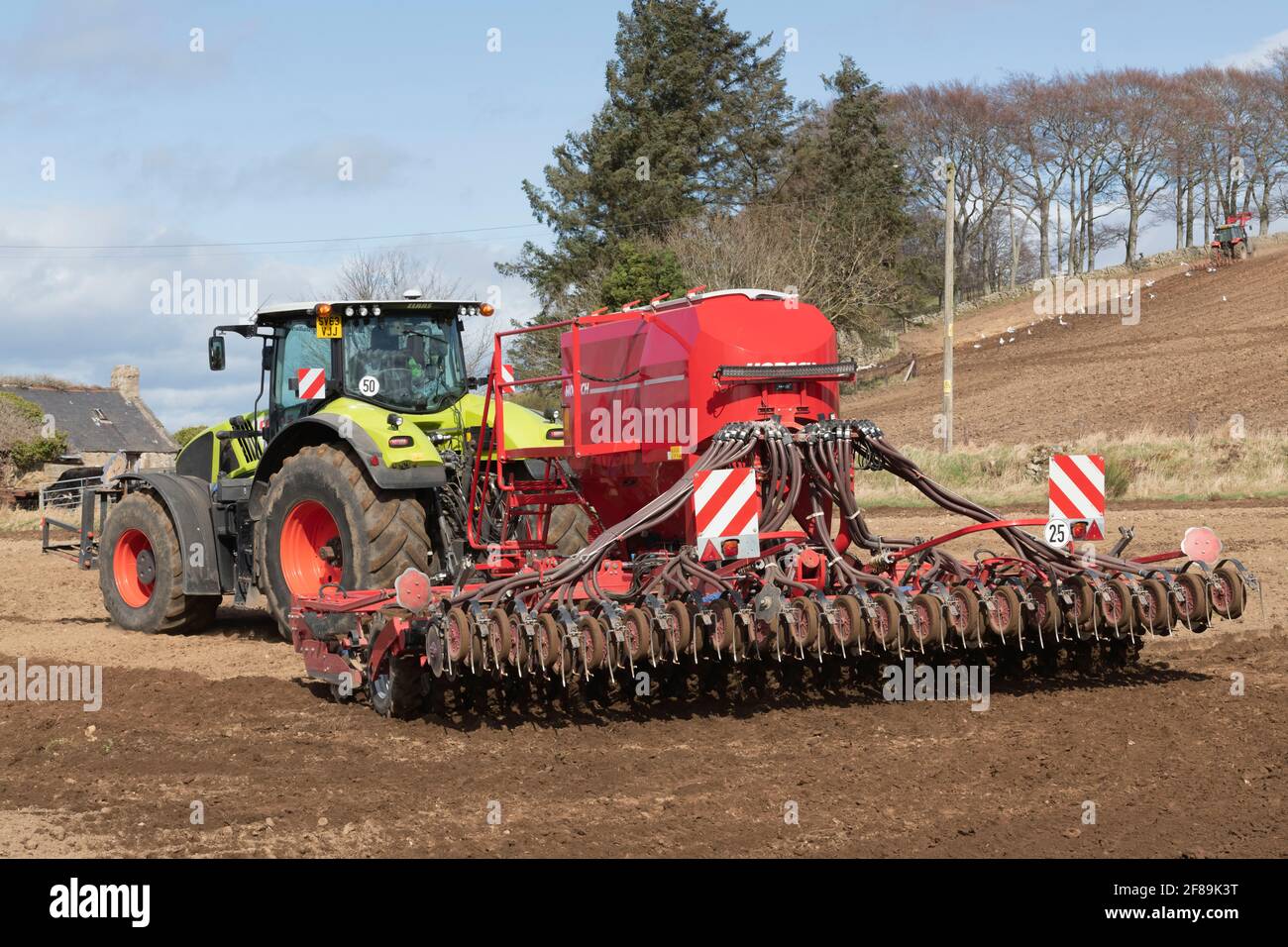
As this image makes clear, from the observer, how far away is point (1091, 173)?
54.4 meters

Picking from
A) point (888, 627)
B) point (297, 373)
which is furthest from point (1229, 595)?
point (297, 373)

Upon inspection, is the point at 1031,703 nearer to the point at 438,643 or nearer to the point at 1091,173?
the point at 438,643

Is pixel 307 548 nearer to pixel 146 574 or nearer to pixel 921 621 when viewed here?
pixel 146 574

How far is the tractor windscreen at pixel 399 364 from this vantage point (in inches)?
387

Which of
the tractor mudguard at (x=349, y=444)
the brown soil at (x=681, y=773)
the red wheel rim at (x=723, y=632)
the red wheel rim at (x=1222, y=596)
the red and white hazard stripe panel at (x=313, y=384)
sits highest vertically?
the red and white hazard stripe panel at (x=313, y=384)

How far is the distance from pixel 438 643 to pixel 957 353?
135ft

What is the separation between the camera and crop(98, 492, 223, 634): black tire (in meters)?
10.8

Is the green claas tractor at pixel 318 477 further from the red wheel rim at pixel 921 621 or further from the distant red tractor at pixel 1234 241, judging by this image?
the distant red tractor at pixel 1234 241

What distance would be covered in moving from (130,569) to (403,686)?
206 inches

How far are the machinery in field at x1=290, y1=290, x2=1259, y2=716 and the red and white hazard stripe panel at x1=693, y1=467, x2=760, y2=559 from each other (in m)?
0.01

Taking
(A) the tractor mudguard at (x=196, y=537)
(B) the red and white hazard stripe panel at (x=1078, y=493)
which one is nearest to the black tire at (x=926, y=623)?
(B) the red and white hazard stripe panel at (x=1078, y=493)

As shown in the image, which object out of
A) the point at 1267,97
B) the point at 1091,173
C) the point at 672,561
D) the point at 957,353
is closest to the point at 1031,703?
the point at 672,561

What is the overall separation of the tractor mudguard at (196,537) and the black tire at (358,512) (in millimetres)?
1457

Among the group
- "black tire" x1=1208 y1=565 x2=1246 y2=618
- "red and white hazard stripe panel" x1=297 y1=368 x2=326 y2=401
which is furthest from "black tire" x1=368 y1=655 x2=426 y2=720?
"black tire" x1=1208 y1=565 x2=1246 y2=618
